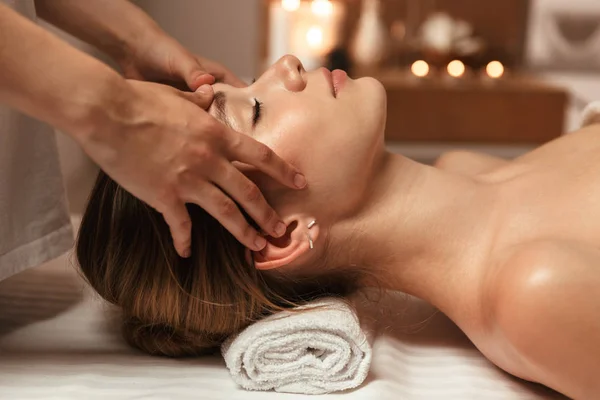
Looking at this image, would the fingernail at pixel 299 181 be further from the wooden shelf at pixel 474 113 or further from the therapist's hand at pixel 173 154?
the wooden shelf at pixel 474 113

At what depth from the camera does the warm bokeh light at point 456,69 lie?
3.50m

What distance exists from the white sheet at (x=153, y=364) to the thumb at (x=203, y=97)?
1.47 feet

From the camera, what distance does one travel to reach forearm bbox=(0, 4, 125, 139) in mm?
903

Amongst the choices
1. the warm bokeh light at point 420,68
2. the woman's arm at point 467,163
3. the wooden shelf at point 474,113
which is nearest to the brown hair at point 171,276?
the woman's arm at point 467,163

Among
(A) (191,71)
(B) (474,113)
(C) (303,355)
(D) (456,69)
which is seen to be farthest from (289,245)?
(D) (456,69)

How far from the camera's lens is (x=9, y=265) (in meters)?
1.36

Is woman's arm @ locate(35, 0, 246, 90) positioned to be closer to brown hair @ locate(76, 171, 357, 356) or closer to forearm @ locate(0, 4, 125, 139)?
brown hair @ locate(76, 171, 357, 356)

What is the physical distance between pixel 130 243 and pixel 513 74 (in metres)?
3.00

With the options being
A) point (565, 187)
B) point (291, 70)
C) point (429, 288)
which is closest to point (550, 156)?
point (565, 187)

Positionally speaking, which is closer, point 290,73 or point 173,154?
point 173,154

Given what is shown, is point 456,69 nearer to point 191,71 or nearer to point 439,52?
point 439,52

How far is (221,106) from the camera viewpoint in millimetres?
1229

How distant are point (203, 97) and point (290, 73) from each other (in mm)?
180

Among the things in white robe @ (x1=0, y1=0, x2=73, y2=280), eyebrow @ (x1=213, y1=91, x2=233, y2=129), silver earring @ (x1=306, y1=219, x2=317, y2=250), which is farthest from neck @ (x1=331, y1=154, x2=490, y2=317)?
white robe @ (x1=0, y1=0, x2=73, y2=280)
